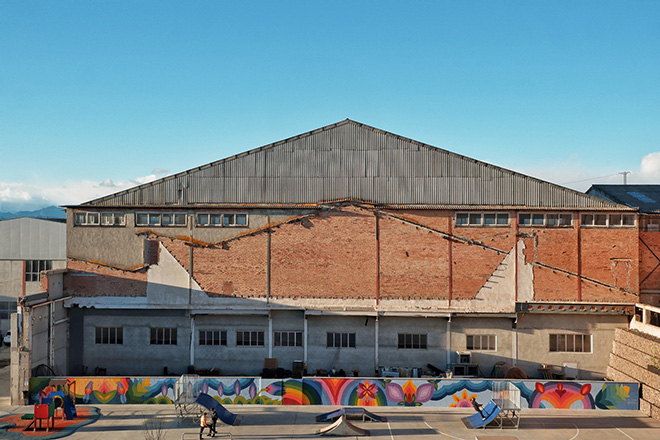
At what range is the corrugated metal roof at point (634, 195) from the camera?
34306 millimetres

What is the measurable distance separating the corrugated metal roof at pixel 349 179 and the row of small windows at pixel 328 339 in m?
8.13

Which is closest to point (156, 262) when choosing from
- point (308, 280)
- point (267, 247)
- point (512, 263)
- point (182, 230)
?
point (182, 230)

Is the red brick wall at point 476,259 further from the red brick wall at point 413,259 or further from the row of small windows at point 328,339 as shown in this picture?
the row of small windows at point 328,339

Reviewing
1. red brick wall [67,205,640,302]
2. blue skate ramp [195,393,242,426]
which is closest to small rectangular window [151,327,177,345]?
red brick wall [67,205,640,302]

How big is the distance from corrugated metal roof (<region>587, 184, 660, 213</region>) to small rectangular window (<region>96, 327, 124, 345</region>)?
33.7 meters

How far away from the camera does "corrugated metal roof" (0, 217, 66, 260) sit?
4238 cm

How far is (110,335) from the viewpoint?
3325cm

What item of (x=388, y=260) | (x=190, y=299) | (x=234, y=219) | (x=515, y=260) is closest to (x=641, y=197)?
(x=515, y=260)

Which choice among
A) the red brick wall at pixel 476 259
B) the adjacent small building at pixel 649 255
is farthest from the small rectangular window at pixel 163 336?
the adjacent small building at pixel 649 255

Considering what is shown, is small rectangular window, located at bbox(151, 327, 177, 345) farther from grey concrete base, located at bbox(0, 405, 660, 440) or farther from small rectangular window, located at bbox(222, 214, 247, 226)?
small rectangular window, located at bbox(222, 214, 247, 226)

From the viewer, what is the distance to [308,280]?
32.8 metres

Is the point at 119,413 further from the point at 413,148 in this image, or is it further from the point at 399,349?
the point at 413,148

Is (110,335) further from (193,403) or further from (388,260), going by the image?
(388,260)

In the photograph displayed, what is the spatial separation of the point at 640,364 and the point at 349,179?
1943 centimetres
